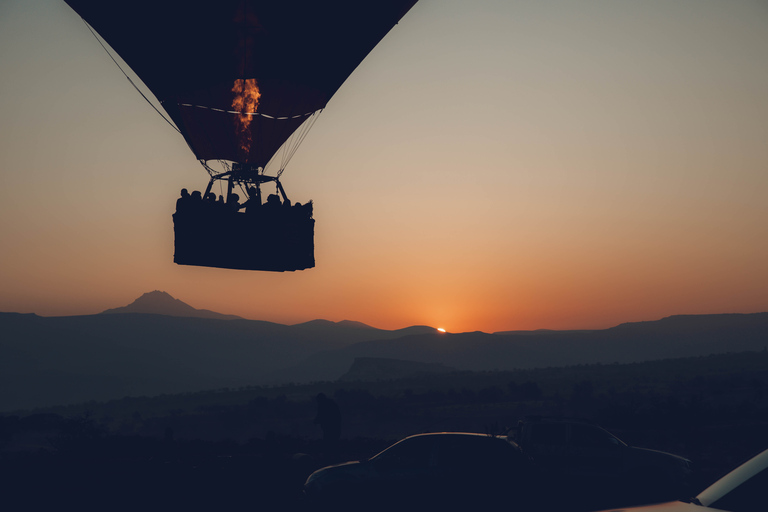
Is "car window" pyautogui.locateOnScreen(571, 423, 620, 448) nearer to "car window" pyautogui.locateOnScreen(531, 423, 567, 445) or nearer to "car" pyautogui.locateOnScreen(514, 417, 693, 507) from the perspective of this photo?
"car" pyautogui.locateOnScreen(514, 417, 693, 507)

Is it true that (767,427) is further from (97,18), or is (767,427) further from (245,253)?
(97,18)

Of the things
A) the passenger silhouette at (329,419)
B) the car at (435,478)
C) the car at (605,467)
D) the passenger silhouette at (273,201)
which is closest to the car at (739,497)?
the car at (435,478)

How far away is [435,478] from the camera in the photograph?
1265cm

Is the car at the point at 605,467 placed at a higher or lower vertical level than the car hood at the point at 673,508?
lower

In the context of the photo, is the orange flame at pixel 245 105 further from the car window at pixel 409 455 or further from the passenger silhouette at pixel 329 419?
the car window at pixel 409 455

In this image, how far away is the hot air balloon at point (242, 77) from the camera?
52.6ft

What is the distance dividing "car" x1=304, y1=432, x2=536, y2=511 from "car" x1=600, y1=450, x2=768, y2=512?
7114 millimetres

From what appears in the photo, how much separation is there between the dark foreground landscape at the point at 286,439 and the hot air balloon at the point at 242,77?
5.33 meters

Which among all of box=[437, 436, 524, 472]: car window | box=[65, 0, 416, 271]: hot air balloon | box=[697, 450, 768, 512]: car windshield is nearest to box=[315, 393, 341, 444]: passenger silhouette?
box=[65, 0, 416, 271]: hot air balloon

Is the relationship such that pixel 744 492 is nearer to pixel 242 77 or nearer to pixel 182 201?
pixel 182 201

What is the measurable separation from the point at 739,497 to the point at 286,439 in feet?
73.9

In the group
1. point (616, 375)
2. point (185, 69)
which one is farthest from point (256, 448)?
point (616, 375)

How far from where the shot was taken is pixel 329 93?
66.4 ft

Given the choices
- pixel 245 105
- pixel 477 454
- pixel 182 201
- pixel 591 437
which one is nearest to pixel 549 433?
pixel 591 437
